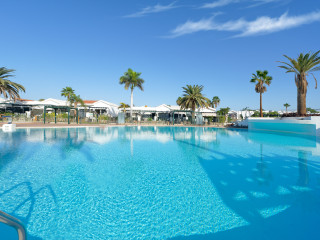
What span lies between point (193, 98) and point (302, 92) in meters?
14.1

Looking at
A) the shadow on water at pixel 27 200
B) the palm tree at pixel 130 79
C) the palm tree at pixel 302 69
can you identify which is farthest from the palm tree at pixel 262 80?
the shadow on water at pixel 27 200

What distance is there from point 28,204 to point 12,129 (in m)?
17.5

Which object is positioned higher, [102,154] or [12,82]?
[12,82]

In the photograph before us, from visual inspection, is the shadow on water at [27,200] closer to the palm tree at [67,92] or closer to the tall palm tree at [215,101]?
the palm tree at [67,92]

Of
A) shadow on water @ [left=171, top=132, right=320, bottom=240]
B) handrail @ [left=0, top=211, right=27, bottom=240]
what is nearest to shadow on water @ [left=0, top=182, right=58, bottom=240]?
handrail @ [left=0, top=211, right=27, bottom=240]

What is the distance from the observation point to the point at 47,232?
2.95 meters

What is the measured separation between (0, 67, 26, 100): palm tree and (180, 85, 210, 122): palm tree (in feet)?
82.1

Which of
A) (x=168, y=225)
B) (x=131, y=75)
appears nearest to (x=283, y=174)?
(x=168, y=225)

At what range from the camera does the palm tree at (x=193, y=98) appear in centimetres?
2919

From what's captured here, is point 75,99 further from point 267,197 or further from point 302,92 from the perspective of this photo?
point 267,197

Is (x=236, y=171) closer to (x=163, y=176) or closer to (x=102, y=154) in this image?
(x=163, y=176)

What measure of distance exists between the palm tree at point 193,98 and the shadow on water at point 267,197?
73.9 feet

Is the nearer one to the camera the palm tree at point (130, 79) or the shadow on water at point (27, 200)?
the shadow on water at point (27, 200)

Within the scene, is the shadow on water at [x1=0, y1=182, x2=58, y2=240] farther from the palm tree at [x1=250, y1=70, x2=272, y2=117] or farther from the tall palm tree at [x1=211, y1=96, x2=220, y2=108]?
the tall palm tree at [x1=211, y1=96, x2=220, y2=108]
